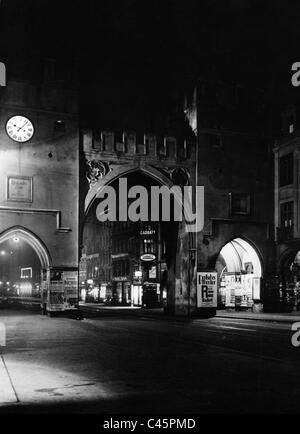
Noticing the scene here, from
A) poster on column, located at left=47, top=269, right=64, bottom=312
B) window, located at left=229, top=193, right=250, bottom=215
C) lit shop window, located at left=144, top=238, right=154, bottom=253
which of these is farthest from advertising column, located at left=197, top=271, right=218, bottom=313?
lit shop window, located at left=144, top=238, right=154, bottom=253

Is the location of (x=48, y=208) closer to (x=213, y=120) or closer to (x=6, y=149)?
(x=6, y=149)

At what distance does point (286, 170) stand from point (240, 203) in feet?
12.1

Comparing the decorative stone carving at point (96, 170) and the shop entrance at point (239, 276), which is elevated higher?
the decorative stone carving at point (96, 170)

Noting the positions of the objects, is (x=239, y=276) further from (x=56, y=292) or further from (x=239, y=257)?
(x=56, y=292)

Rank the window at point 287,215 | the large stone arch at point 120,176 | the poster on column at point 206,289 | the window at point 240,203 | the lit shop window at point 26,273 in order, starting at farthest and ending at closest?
the lit shop window at point 26,273, the window at point 240,203, the window at point 287,215, the poster on column at point 206,289, the large stone arch at point 120,176

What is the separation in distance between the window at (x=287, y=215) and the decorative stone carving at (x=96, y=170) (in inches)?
462

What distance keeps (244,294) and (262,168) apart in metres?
8.95

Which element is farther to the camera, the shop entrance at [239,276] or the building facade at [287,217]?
the shop entrance at [239,276]

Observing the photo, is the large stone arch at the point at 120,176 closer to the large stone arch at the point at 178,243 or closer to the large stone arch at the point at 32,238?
the large stone arch at the point at 178,243

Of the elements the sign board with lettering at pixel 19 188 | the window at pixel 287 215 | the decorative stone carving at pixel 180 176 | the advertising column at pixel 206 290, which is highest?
the decorative stone carving at pixel 180 176

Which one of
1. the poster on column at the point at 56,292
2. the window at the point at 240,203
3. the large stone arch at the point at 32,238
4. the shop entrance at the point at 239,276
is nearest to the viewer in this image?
the large stone arch at the point at 32,238

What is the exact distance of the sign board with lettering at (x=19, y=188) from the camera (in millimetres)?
32688

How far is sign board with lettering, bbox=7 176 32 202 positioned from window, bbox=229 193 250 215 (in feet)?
41.7

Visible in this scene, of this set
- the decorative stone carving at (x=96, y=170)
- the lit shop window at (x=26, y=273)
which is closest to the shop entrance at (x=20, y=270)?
the lit shop window at (x=26, y=273)
